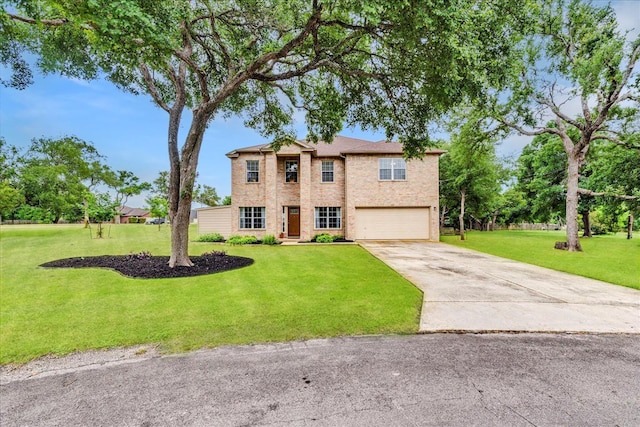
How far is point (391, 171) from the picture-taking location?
1866 centimetres

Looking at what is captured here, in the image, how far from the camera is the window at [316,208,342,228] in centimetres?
1914

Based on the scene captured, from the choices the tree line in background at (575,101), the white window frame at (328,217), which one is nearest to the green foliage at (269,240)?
the white window frame at (328,217)

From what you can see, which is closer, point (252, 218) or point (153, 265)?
point (153, 265)

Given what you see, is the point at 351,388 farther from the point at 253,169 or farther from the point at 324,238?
the point at 253,169

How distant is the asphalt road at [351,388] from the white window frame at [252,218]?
15015 mm

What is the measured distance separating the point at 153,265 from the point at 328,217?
11.5 meters

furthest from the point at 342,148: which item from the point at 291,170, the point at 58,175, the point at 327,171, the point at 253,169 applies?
the point at 58,175

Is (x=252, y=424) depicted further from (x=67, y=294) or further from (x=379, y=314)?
(x=67, y=294)

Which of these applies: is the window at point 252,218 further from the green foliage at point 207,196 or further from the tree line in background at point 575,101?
the green foliage at point 207,196

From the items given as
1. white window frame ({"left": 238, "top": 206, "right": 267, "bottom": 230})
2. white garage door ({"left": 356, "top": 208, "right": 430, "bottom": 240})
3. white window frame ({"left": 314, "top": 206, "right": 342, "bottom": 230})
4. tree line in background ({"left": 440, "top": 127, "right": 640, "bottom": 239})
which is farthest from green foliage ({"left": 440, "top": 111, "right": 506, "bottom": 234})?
white window frame ({"left": 238, "top": 206, "right": 267, "bottom": 230})

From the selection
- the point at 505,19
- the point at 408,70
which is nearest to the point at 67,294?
the point at 408,70

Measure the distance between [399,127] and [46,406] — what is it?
9.47 meters

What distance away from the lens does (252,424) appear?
2.47m

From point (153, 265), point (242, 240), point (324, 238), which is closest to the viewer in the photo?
point (153, 265)
